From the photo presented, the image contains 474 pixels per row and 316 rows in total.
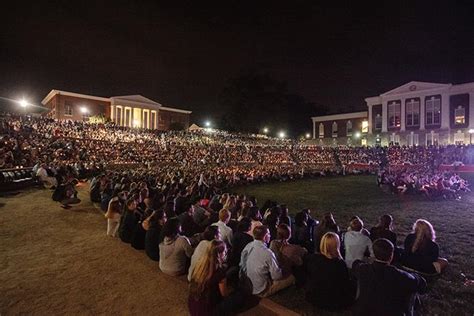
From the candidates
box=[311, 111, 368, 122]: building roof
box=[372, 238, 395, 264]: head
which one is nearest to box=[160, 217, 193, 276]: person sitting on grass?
box=[372, 238, 395, 264]: head

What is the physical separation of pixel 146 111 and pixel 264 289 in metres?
60.7

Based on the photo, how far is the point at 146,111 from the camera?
6175 centimetres

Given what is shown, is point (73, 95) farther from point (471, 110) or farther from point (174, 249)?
point (471, 110)

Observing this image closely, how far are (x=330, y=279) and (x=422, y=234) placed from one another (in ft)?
7.07

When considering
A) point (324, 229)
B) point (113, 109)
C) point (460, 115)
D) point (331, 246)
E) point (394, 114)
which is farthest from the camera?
point (113, 109)

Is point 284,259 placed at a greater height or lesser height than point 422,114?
lesser

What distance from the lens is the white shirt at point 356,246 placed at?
5.46 metres

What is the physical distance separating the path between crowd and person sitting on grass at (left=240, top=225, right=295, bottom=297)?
216 millimetres

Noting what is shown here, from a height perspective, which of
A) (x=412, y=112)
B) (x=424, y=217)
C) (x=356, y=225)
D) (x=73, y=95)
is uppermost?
(x=73, y=95)

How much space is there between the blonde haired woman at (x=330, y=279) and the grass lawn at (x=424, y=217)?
31 centimetres

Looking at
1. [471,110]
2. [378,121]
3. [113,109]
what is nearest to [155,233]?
[471,110]

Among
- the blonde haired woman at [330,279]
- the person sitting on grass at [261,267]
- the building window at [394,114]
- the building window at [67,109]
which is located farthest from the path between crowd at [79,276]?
the building window at [394,114]

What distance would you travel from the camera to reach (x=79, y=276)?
6.09 meters

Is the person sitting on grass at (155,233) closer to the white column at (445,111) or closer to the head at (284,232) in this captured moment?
the head at (284,232)
